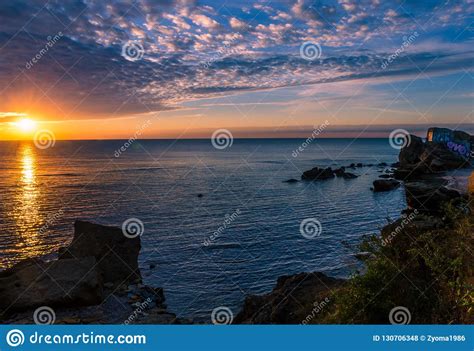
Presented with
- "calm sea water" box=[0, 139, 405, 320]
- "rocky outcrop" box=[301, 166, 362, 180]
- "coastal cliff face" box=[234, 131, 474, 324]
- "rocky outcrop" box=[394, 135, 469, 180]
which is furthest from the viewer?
"rocky outcrop" box=[301, 166, 362, 180]

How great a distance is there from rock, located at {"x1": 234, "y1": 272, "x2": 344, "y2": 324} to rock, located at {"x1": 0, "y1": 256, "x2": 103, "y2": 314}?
8.92 m

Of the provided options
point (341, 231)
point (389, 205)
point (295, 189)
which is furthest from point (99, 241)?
point (295, 189)

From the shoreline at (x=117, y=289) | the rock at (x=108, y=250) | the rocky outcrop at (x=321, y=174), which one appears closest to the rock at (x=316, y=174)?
the rocky outcrop at (x=321, y=174)

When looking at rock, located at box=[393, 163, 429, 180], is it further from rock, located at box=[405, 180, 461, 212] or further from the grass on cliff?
the grass on cliff

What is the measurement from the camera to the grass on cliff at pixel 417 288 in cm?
1065

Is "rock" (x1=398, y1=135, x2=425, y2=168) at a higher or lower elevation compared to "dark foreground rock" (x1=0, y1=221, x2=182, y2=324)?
higher

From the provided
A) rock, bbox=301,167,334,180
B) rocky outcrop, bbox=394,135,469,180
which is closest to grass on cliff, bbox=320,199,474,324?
rocky outcrop, bbox=394,135,469,180

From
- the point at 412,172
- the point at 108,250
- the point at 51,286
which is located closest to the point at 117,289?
the point at 108,250

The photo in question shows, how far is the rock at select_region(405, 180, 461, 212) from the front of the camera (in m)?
41.5

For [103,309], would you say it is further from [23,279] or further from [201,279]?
[201,279]

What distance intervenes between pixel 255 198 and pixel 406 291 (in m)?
50.3

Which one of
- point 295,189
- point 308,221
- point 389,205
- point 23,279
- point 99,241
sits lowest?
point 23,279

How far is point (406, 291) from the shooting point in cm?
1150

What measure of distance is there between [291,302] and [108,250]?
15162mm
